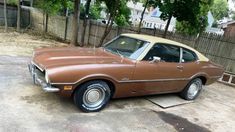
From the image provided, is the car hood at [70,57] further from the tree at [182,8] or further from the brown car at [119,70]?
the tree at [182,8]

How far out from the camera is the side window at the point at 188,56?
653cm

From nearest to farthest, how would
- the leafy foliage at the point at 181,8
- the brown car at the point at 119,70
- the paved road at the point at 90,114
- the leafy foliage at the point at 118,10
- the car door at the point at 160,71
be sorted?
1. the paved road at the point at 90,114
2. the brown car at the point at 119,70
3. the car door at the point at 160,71
4. the leafy foliage at the point at 181,8
5. the leafy foliage at the point at 118,10

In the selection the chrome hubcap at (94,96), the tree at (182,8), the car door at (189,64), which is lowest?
the chrome hubcap at (94,96)

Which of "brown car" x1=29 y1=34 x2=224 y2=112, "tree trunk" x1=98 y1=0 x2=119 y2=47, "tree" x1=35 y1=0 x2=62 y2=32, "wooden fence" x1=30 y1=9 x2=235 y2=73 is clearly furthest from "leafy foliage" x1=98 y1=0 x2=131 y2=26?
"brown car" x1=29 y1=34 x2=224 y2=112

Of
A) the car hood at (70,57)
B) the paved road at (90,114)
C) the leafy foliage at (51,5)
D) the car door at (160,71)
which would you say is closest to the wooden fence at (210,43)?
the leafy foliage at (51,5)

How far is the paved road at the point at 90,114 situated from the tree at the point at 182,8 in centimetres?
525

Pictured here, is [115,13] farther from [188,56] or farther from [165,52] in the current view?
[165,52]

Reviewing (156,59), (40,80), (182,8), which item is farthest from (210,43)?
(40,80)

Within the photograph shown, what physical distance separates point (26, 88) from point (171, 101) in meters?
3.47

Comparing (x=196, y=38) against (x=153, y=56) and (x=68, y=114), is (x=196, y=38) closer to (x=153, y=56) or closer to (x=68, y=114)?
(x=153, y=56)

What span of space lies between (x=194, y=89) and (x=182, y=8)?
5156 mm

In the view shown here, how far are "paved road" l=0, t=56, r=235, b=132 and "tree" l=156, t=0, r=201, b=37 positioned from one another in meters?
5.25

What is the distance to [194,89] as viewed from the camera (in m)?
7.02

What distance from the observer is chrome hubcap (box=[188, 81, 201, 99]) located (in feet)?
22.7
